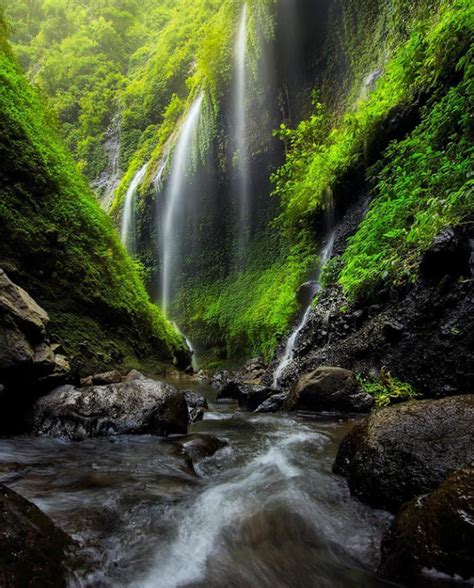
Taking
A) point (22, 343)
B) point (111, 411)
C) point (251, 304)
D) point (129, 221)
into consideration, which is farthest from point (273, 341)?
point (129, 221)

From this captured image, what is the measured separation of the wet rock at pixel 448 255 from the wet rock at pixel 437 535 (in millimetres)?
3101

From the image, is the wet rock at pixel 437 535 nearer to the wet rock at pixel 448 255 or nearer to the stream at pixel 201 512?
the stream at pixel 201 512

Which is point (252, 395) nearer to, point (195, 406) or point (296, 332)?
point (195, 406)

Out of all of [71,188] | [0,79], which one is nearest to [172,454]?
[71,188]

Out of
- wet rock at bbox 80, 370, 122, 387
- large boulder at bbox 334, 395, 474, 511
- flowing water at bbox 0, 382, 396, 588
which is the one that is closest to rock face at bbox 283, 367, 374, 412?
flowing water at bbox 0, 382, 396, 588

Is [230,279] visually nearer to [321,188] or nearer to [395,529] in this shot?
[321,188]

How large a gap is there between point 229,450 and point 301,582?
89.1 inches

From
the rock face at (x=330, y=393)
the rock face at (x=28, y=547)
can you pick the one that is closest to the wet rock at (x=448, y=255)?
the rock face at (x=330, y=393)

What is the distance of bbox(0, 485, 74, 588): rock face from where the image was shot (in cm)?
142

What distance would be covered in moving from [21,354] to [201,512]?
9.35 ft

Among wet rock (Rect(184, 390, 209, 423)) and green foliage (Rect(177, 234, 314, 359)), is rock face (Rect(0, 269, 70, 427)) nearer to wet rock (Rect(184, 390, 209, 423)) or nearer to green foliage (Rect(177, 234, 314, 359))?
wet rock (Rect(184, 390, 209, 423))

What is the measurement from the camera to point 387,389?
15.8ft

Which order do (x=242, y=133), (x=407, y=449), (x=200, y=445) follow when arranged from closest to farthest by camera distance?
1. (x=407, y=449)
2. (x=200, y=445)
3. (x=242, y=133)

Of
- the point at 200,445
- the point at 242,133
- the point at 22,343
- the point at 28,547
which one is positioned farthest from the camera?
the point at 242,133
